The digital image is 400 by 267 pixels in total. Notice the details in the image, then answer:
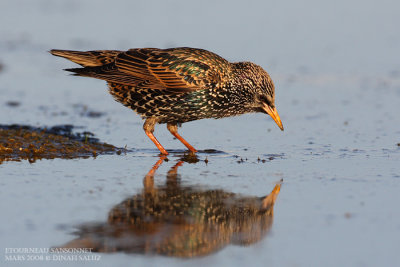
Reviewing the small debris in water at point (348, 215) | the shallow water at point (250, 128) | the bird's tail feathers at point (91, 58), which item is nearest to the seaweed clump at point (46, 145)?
the shallow water at point (250, 128)

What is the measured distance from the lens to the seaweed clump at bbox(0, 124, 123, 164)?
8.85 meters

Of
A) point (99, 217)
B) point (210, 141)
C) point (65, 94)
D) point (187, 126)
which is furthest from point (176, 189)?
point (65, 94)

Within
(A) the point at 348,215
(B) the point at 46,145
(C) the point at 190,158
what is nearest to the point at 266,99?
(C) the point at 190,158

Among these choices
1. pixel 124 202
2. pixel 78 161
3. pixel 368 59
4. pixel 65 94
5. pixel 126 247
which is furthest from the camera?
pixel 368 59

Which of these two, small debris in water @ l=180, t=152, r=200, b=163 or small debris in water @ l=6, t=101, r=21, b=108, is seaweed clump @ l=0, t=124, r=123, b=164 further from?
small debris in water @ l=6, t=101, r=21, b=108

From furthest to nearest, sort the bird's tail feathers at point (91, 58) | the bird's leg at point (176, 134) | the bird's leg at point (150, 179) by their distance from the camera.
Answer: the bird's tail feathers at point (91, 58) < the bird's leg at point (176, 134) < the bird's leg at point (150, 179)

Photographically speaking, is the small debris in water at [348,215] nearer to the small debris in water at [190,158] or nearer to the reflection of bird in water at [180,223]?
the reflection of bird in water at [180,223]

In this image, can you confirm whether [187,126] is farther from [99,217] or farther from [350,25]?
[350,25]

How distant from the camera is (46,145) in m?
9.20

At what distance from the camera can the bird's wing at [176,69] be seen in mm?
9578

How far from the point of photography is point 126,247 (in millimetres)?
5516

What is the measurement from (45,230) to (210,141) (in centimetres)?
484

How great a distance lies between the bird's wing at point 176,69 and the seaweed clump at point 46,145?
3.59 ft

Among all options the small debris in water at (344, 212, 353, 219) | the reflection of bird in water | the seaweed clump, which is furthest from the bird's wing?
the small debris in water at (344, 212, 353, 219)
